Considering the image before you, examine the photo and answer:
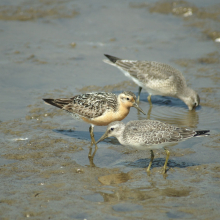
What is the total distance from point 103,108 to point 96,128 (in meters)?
1.18

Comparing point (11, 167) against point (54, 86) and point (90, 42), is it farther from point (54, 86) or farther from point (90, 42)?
point (90, 42)

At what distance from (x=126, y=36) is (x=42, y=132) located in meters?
7.80

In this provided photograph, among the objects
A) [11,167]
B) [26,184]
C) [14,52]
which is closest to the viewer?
[26,184]

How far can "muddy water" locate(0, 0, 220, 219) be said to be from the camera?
6.26 meters

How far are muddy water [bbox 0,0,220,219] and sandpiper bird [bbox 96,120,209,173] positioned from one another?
24.1 inches

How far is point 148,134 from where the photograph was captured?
723 centimetres

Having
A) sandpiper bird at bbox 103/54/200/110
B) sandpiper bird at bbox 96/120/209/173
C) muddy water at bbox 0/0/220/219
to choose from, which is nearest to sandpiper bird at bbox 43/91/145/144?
muddy water at bbox 0/0/220/219

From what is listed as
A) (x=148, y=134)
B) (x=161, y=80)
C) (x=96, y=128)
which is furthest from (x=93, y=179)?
(x=161, y=80)

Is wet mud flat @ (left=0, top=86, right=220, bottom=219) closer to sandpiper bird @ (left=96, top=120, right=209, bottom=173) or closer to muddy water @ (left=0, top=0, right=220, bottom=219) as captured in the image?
muddy water @ (left=0, top=0, right=220, bottom=219)

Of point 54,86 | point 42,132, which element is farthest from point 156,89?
point 42,132

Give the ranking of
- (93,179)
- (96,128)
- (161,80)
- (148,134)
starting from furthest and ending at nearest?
(161,80) → (96,128) → (148,134) → (93,179)

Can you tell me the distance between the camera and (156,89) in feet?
37.0

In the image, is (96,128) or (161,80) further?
(161,80)

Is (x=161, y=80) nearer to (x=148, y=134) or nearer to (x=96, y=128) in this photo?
(x=96, y=128)
